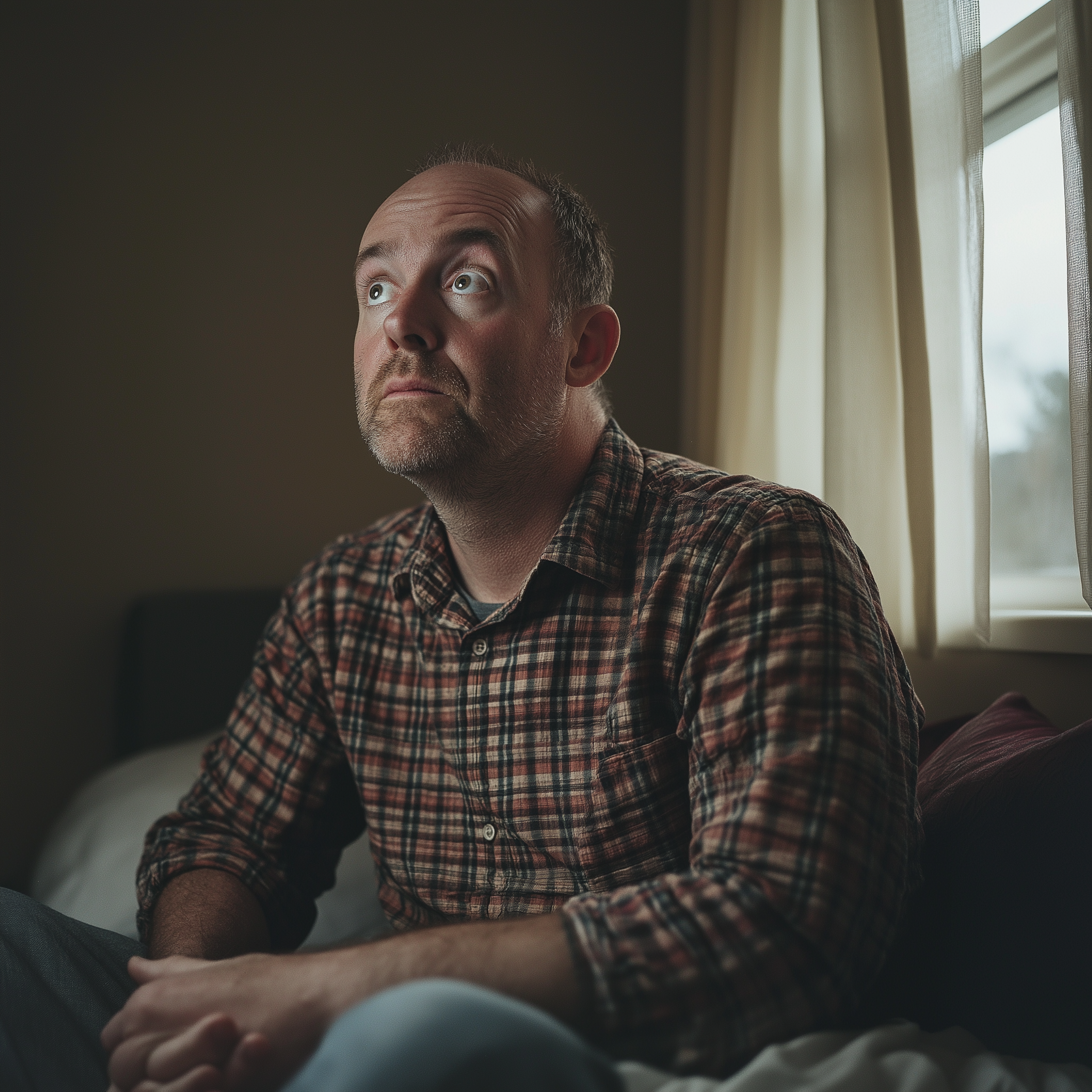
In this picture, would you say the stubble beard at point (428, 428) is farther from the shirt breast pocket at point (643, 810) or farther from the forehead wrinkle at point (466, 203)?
the shirt breast pocket at point (643, 810)

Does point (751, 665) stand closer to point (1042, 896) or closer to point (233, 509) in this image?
point (1042, 896)

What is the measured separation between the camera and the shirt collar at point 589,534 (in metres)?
0.93

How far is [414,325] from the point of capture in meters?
0.98

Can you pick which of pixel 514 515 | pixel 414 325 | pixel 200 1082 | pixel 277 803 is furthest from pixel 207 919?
pixel 414 325

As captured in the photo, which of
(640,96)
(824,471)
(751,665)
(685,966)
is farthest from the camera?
(640,96)

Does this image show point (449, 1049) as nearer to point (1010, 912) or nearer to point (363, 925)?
point (1010, 912)

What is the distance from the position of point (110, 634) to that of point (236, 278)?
71cm

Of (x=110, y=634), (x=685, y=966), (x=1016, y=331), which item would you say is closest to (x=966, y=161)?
(x=1016, y=331)

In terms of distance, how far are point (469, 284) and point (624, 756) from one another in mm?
533

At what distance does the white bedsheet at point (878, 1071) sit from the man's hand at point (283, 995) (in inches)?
4.0

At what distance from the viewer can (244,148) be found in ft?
5.79

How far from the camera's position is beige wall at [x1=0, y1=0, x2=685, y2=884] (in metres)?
1.64

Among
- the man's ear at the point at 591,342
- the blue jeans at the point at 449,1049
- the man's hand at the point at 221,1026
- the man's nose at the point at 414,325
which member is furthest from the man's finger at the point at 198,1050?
the man's ear at the point at 591,342

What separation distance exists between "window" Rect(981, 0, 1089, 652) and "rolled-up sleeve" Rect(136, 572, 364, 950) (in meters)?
0.80
